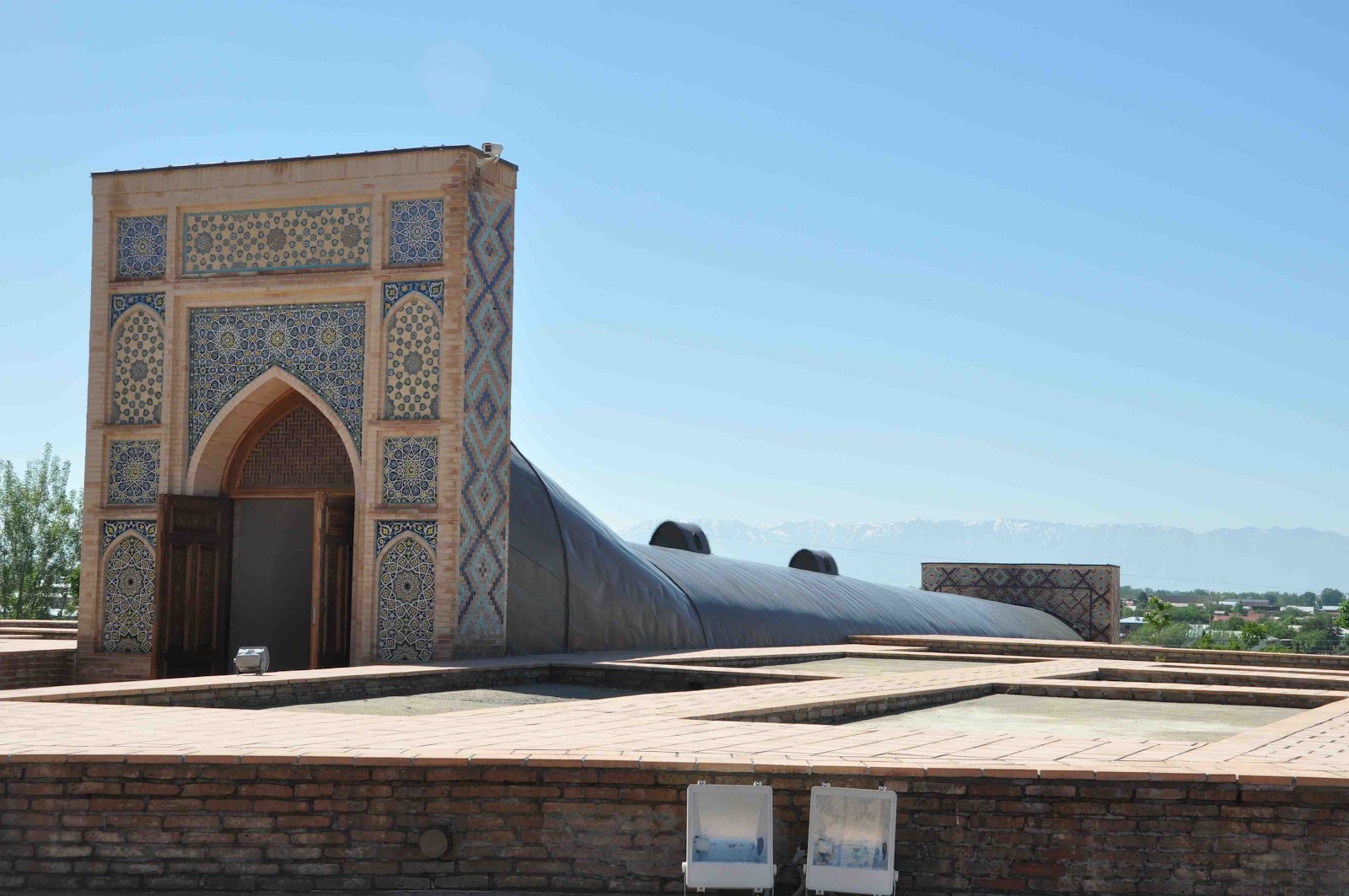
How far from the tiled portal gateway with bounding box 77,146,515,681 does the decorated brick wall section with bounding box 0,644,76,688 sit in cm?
20

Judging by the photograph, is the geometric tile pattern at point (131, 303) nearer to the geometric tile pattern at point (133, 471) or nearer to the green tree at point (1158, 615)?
the geometric tile pattern at point (133, 471)

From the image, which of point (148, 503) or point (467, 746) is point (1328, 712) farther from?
point (148, 503)

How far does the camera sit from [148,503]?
10.4 m

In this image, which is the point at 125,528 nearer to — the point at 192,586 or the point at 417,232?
the point at 192,586

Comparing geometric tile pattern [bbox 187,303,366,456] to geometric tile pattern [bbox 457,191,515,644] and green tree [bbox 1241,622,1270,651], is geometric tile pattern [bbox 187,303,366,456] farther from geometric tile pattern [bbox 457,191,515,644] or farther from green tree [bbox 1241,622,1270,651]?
green tree [bbox 1241,622,1270,651]

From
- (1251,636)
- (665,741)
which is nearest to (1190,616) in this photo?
(1251,636)

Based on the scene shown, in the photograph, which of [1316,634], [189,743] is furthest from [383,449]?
[1316,634]

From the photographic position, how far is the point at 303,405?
10641 millimetres

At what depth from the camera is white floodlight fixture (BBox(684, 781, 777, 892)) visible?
4121 mm

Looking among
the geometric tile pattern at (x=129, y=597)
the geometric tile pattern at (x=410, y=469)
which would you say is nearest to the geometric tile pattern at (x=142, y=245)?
the geometric tile pattern at (x=129, y=597)

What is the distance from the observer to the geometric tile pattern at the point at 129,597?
10.4 meters

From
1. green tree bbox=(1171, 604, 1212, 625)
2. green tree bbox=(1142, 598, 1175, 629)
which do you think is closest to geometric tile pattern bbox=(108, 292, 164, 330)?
green tree bbox=(1142, 598, 1175, 629)

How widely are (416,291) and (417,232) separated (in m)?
0.41

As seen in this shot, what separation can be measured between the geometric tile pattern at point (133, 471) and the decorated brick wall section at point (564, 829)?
20.4ft
